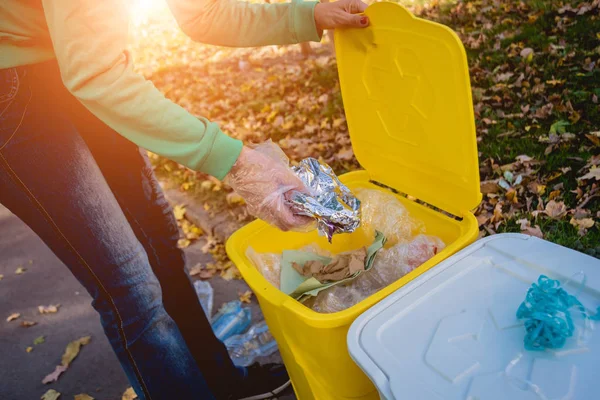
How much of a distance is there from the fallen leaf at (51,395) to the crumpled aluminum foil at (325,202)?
1.67 m

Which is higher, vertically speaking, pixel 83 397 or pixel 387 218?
pixel 387 218

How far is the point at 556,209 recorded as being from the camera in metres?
2.13

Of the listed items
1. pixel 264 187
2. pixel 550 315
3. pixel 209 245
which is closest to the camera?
pixel 550 315

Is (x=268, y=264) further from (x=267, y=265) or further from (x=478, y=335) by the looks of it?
(x=478, y=335)

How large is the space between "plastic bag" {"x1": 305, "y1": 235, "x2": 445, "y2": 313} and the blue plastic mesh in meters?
0.45

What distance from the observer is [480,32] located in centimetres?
412

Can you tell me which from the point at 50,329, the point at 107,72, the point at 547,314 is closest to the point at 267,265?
the point at 107,72

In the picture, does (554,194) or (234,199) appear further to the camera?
(234,199)

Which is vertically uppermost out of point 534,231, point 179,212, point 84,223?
point 84,223

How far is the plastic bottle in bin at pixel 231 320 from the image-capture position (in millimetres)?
2307

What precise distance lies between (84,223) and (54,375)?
1.48 meters

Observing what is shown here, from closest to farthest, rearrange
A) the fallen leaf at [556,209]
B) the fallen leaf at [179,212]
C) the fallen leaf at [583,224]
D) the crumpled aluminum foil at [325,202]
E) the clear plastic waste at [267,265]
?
1. the crumpled aluminum foil at [325,202]
2. the clear plastic waste at [267,265]
3. the fallen leaf at [583,224]
4. the fallen leaf at [556,209]
5. the fallen leaf at [179,212]

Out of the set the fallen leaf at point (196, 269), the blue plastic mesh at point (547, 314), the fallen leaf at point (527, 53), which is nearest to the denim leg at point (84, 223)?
the blue plastic mesh at point (547, 314)

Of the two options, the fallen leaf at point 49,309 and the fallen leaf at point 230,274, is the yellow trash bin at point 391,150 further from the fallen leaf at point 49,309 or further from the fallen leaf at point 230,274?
the fallen leaf at point 49,309
